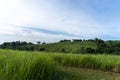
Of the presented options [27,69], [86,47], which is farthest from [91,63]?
[86,47]

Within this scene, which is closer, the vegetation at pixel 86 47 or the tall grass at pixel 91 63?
the tall grass at pixel 91 63

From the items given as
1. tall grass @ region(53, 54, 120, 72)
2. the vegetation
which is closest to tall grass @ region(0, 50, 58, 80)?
tall grass @ region(53, 54, 120, 72)

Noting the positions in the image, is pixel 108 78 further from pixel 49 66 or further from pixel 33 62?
pixel 33 62

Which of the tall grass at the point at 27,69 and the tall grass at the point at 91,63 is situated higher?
the tall grass at the point at 27,69

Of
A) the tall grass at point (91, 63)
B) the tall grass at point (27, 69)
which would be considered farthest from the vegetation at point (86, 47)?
the tall grass at point (27, 69)

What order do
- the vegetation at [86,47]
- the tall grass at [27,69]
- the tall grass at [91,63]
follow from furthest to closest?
the vegetation at [86,47] < the tall grass at [91,63] < the tall grass at [27,69]

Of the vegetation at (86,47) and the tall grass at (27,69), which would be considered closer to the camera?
the tall grass at (27,69)

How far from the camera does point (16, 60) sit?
6.20m

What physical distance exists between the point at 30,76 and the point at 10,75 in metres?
0.51

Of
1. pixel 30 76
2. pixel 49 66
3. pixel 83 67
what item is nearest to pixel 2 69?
pixel 30 76

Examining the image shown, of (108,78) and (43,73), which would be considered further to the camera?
(108,78)

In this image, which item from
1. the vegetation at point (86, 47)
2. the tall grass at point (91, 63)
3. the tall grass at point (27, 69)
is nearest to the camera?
the tall grass at point (27, 69)

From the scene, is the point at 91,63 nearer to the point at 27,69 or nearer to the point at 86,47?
the point at 27,69

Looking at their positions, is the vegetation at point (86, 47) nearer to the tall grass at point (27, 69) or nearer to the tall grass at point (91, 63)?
the tall grass at point (91, 63)
